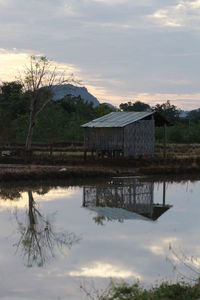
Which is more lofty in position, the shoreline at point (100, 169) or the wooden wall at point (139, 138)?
the wooden wall at point (139, 138)

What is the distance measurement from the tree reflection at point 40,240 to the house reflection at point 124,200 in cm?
131

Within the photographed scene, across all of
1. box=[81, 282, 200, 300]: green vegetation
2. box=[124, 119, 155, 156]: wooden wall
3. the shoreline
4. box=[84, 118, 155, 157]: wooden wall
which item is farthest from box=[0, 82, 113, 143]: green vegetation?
box=[81, 282, 200, 300]: green vegetation

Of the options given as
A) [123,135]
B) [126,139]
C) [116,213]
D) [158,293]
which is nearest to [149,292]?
[158,293]

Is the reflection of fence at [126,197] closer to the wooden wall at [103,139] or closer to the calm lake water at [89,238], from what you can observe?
the calm lake water at [89,238]

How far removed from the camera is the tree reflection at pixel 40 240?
750 centimetres

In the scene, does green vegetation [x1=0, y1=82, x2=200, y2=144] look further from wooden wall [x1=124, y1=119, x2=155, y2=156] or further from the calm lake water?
the calm lake water

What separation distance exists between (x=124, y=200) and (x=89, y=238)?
5224 millimetres

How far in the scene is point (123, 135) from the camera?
74.6ft

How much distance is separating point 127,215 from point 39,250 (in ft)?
12.8

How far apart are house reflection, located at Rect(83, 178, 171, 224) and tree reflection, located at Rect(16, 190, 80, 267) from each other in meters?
1.31

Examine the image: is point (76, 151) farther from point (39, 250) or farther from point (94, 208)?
point (39, 250)

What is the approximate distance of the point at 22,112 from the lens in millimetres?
39094

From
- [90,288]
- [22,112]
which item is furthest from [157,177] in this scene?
[22,112]

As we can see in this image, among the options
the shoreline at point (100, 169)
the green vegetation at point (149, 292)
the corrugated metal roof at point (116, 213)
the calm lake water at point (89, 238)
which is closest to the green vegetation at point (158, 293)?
the green vegetation at point (149, 292)
